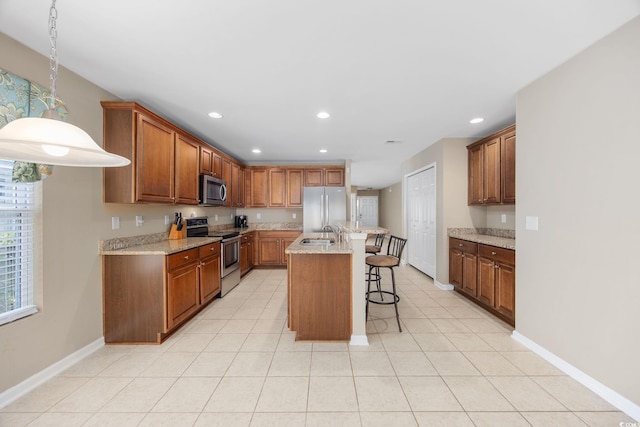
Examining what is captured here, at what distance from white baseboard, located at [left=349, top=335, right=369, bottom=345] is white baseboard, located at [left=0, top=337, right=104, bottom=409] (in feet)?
7.76

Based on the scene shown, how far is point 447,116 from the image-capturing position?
305cm

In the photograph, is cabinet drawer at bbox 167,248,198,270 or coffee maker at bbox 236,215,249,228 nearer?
cabinet drawer at bbox 167,248,198,270

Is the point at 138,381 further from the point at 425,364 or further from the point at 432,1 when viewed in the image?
the point at 432,1

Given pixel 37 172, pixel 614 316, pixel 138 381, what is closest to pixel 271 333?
pixel 138 381

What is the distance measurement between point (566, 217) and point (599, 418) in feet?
4.36

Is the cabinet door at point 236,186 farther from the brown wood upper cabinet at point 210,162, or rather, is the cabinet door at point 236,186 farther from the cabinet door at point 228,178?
the brown wood upper cabinet at point 210,162

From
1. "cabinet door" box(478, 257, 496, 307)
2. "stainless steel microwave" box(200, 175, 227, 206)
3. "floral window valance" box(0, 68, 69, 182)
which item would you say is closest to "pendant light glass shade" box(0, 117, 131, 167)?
"floral window valance" box(0, 68, 69, 182)

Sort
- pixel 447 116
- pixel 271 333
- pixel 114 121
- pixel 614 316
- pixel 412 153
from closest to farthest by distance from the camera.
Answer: pixel 614 316
pixel 114 121
pixel 271 333
pixel 447 116
pixel 412 153

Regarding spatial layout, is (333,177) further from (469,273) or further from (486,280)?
(486,280)

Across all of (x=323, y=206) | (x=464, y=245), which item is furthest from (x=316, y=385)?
(x=323, y=206)

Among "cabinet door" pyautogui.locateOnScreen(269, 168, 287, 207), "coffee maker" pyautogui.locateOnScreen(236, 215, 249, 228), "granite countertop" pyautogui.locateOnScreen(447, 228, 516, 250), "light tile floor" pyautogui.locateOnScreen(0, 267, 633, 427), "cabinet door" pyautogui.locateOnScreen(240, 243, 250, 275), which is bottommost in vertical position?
"light tile floor" pyautogui.locateOnScreen(0, 267, 633, 427)

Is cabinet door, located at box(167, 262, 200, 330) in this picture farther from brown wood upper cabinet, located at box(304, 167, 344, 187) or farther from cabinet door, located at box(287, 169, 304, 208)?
brown wood upper cabinet, located at box(304, 167, 344, 187)

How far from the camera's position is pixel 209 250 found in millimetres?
3252

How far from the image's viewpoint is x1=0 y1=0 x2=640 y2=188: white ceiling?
4.76 ft
